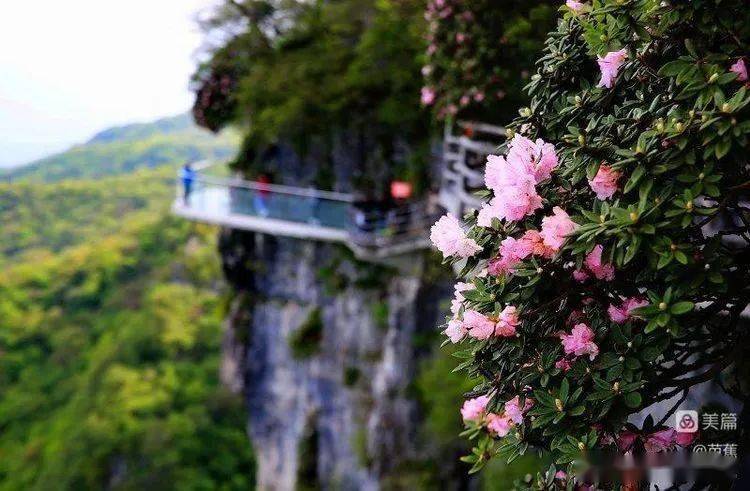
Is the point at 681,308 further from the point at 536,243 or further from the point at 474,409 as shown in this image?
the point at 474,409

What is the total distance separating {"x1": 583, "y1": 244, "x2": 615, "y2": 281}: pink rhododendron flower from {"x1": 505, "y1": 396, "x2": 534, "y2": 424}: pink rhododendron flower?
54cm

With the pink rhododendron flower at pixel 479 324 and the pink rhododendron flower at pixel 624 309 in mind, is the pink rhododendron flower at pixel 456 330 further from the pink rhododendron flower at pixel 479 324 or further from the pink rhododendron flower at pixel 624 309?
the pink rhododendron flower at pixel 624 309

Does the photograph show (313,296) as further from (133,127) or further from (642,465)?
(133,127)

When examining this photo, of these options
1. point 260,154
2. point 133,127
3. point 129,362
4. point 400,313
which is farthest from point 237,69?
point 133,127

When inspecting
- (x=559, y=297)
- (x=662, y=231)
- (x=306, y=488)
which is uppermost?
(x=662, y=231)

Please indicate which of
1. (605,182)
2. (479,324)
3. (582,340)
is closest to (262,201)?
(479,324)

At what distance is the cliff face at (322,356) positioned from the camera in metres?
11.1

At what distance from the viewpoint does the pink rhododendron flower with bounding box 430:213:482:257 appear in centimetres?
242

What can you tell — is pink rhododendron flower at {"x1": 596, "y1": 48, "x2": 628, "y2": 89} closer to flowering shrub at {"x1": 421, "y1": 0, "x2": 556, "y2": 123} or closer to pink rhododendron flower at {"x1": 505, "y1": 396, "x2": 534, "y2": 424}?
pink rhododendron flower at {"x1": 505, "y1": 396, "x2": 534, "y2": 424}

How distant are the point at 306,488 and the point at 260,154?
753 cm

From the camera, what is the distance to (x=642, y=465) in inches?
88.3

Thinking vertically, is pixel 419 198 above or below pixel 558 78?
above

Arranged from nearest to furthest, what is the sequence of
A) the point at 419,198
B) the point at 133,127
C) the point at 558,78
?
the point at 558,78 < the point at 419,198 < the point at 133,127

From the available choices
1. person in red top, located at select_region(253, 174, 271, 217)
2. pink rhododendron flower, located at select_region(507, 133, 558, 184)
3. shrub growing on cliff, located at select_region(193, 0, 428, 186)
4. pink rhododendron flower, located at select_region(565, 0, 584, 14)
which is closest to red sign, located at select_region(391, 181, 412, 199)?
shrub growing on cliff, located at select_region(193, 0, 428, 186)
